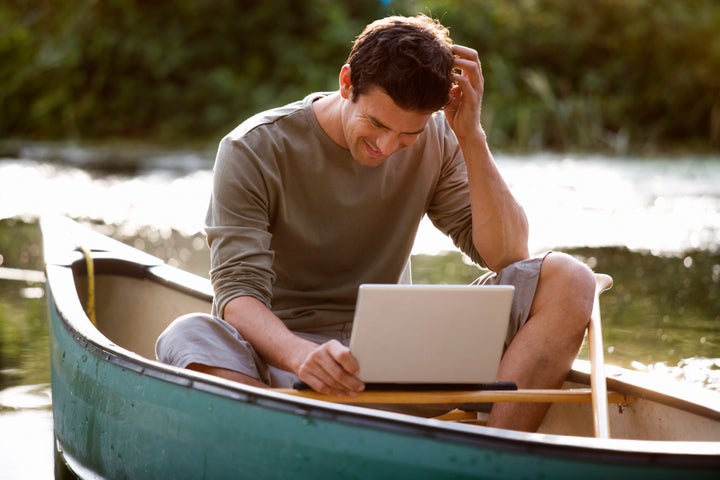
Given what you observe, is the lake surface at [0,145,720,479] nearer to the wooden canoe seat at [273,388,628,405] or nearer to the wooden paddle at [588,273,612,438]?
the wooden canoe seat at [273,388,628,405]

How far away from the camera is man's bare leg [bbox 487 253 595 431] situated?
9.45 feet

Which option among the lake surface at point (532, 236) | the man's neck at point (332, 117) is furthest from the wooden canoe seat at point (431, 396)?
the lake surface at point (532, 236)

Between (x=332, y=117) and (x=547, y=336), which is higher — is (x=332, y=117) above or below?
above

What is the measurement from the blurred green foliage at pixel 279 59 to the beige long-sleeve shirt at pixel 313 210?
15660 millimetres

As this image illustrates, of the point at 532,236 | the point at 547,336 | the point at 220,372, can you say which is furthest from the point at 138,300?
the point at 532,236

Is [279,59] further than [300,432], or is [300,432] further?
[279,59]

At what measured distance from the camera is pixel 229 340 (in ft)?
9.25

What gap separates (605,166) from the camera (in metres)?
14.8

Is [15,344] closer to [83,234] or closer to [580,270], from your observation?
[83,234]

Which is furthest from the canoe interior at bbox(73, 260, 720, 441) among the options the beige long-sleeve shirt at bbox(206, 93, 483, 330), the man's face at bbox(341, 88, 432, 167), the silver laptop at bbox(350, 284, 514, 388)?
the silver laptop at bbox(350, 284, 514, 388)

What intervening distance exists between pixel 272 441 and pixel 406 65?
85 cm

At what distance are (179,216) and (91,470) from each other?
23.0 ft

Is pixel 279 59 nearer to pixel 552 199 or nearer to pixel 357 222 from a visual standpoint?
pixel 552 199

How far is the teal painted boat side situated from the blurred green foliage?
52.9 ft
